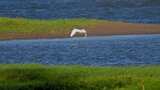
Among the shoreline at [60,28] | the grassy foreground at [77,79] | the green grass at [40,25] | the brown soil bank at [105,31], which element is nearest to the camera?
the grassy foreground at [77,79]

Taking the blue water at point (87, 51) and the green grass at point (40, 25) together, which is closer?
the blue water at point (87, 51)

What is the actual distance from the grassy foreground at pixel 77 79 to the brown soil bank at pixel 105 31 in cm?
3024

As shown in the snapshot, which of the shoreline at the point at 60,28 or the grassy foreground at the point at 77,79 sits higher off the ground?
the grassy foreground at the point at 77,79

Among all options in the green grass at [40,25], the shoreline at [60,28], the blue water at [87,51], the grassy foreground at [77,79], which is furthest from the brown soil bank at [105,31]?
the grassy foreground at [77,79]

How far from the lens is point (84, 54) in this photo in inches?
1876

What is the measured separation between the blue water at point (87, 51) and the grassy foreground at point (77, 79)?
10687mm

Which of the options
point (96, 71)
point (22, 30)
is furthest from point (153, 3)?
point (96, 71)

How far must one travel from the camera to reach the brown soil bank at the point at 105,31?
6122cm

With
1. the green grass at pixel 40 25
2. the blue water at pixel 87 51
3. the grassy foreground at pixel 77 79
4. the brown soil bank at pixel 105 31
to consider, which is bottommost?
the brown soil bank at pixel 105 31

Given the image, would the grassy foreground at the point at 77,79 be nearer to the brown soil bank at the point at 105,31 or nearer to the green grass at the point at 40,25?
the brown soil bank at the point at 105,31

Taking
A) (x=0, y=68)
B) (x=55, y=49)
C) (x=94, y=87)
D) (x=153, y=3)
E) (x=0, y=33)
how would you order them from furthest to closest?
(x=153, y=3), (x=0, y=33), (x=55, y=49), (x=0, y=68), (x=94, y=87)

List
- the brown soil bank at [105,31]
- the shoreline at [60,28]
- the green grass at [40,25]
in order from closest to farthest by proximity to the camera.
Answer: the brown soil bank at [105,31] < the shoreline at [60,28] < the green grass at [40,25]

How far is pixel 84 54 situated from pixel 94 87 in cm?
2138

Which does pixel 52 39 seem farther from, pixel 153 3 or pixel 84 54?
pixel 153 3
